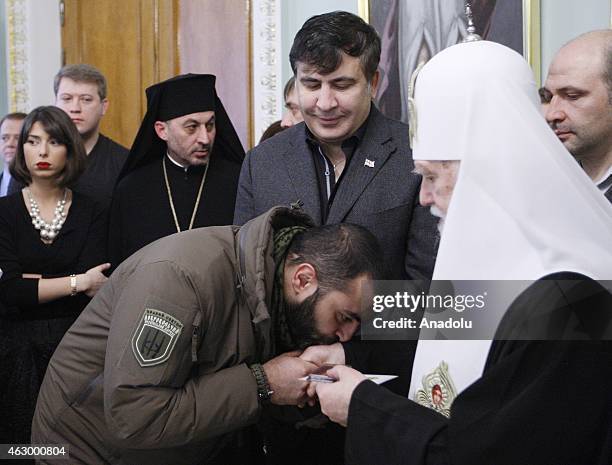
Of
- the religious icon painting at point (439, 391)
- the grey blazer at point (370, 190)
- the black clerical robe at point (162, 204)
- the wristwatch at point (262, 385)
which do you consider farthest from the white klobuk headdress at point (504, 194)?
the black clerical robe at point (162, 204)

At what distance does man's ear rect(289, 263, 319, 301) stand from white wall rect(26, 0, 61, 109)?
6.13 m

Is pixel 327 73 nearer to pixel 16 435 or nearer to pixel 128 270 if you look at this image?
pixel 128 270

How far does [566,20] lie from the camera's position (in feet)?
16.7

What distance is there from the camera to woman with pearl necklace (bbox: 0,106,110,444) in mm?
4070

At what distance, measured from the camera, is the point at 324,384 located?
2.49 metres

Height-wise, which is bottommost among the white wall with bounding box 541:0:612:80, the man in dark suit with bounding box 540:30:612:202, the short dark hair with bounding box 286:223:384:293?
the short dark hair with bounding box 286:223:384:293

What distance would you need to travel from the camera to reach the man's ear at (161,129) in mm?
4577

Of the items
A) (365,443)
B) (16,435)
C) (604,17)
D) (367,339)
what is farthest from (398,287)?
(604,17)

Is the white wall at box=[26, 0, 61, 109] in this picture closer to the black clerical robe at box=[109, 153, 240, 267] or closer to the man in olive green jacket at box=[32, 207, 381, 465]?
the black clerical robe at box=[109, 153, 240, 267]

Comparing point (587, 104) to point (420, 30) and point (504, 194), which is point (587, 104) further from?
point (420, 30)

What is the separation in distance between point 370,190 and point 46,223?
1.84 m

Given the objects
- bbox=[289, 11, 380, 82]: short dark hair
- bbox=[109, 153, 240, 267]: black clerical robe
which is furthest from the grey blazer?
bbox=[109, 153, 240, 267]: black clerical robe

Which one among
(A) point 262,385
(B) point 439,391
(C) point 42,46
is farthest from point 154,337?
(C) point 42,46

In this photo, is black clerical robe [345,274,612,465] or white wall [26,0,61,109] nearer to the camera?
black clerical robe [345,274,612,465]
